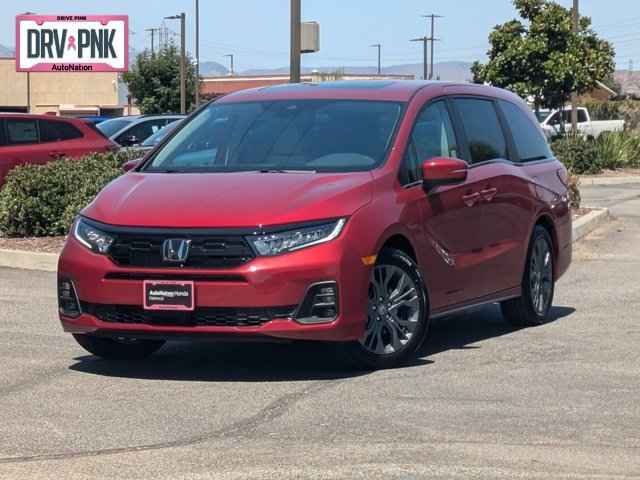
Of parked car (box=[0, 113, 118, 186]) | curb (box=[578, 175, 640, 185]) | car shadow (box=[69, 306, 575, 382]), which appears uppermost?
parked car (box=[0, 113, 118, 186])

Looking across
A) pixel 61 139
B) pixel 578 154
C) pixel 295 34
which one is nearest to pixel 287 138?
pixel 295 34

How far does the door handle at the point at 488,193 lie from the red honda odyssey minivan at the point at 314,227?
2 cm

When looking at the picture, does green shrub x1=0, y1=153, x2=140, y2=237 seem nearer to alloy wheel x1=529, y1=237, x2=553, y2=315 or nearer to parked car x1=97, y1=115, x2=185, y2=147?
alloy wheel x1=529, y1=237, x2=553, y2=315

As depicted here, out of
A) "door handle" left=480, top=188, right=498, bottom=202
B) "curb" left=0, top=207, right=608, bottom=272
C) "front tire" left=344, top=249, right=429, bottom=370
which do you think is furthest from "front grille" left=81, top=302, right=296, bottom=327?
"curb" left=0, top=207, right=608, bottom=272

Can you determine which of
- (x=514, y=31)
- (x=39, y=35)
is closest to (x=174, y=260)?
(x=514, y=31)

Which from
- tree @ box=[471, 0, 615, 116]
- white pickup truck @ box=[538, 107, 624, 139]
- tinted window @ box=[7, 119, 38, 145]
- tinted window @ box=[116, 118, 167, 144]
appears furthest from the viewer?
white pickup truck @ box=[538, 107, 624, 139]

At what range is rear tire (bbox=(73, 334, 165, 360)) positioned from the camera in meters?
8.38

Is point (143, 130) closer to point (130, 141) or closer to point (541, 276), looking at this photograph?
point (130, 141)

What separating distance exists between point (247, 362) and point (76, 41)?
1783 inches

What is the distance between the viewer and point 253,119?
29.3ft

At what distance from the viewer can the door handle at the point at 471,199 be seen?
9023mm

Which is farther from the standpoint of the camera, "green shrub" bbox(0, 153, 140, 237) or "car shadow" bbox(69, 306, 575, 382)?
"green shrub" bbox(0, 153, 140, 237)

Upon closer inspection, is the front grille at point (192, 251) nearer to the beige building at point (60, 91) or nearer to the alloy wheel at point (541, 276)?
the alloy wheel at point (541, 276)

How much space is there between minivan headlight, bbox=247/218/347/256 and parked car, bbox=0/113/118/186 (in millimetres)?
10936
